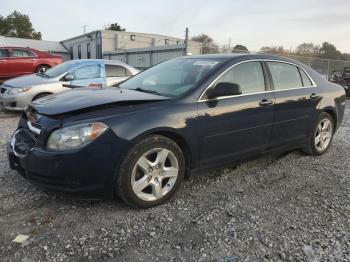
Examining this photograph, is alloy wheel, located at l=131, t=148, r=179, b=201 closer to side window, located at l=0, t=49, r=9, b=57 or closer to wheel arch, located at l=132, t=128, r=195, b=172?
wheel arch, located at l=132, t=128, r=195, b=172

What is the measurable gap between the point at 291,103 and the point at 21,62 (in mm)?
11611

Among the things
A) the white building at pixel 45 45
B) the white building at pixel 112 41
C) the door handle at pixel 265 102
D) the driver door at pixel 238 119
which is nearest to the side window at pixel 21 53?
the driver door at pixel 238 119

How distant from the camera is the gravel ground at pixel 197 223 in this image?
2830mm

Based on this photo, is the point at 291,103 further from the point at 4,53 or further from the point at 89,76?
the point at 4,53

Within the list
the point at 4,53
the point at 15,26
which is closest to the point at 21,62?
the point at 4,53

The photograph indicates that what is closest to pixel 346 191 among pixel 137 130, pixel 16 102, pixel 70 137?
pixel 137 130

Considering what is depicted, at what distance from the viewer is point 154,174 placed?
11.6 ft

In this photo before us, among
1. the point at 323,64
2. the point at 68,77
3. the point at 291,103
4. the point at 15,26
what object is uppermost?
the point at 15,26

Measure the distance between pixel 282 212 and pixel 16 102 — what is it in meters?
6.65

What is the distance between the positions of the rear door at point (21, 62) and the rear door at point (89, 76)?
19.0 feet

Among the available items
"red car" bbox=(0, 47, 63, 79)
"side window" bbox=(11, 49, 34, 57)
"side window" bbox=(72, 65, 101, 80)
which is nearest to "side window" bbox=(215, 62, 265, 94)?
"side window" bbox=(72, 65, 101, 80)

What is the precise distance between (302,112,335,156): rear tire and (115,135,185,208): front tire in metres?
2.55

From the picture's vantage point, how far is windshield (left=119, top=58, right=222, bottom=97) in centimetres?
399

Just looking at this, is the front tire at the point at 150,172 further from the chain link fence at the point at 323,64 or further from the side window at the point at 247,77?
the chain link fence at the point at 323,64
